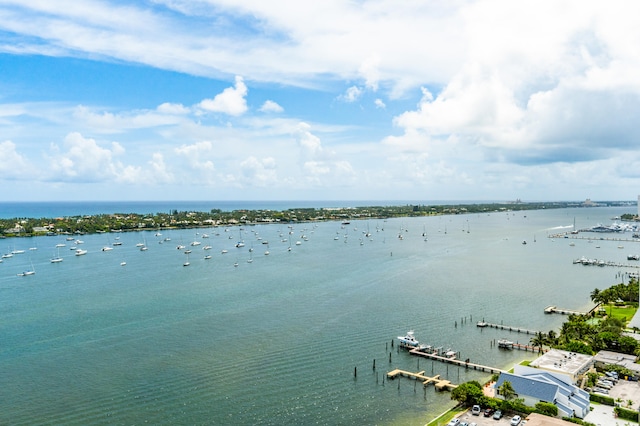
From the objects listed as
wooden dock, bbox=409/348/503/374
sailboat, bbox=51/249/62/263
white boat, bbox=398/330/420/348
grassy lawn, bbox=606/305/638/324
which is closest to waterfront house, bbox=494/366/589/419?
wooden dock, bbox=409/348/503/374

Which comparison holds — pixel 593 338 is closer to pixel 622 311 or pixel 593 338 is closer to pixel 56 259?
pixel 622 311

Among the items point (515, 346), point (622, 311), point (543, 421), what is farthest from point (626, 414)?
point (622, 311)

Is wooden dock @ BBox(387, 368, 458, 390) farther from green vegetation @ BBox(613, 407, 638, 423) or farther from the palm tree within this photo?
green vegetation @ BBox(613, 407, 638, 423)

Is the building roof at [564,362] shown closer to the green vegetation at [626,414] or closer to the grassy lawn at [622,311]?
the green vegetation at [626,414]

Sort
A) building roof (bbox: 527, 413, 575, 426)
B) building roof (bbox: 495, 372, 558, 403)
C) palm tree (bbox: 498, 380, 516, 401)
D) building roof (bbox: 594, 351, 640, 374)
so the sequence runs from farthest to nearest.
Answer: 1. building roof (bbox: 594, 351, 640, 374)
2. palm tree (bbox: 498, 380, 516, 401)
3. building roof (bbox: 495, 372, 558, 403)
4. building roof (bbox: 527, 413, 575, 426)

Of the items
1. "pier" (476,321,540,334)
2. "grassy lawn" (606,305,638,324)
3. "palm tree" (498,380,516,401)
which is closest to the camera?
"palm tree" (498,380,516,401)

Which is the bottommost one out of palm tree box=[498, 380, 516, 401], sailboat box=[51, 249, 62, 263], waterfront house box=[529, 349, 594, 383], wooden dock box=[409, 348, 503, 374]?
wooden dock box=[409, 348, 503, 374]

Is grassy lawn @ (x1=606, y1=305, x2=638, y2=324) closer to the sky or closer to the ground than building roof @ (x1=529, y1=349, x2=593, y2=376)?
closer to the ground

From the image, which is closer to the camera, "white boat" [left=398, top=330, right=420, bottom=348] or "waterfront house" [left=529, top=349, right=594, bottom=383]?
"waterfront house" [left=529, top=349, right=594, bottom=383]
